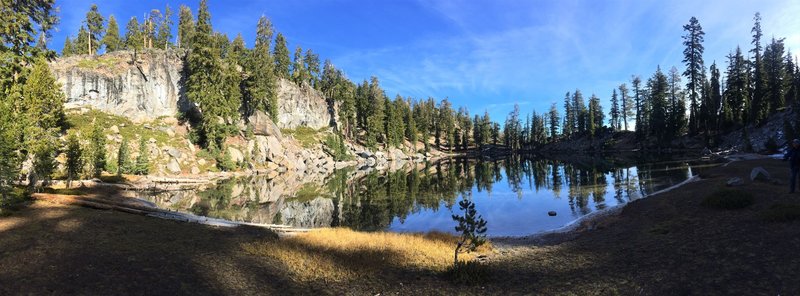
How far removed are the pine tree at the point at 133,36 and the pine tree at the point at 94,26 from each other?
6.09 metres

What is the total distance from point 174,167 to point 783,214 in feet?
218

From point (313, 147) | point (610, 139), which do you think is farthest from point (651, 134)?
point (313, 147)

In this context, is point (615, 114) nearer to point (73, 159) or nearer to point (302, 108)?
point (302, 108)

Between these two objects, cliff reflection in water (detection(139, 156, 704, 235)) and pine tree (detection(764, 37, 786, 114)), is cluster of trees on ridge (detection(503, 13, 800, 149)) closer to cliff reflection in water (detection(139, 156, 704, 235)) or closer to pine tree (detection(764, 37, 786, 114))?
pine tree (detection(764, 37, 786, 114))

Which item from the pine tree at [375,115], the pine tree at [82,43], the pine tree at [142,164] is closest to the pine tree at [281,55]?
the pine tree at [375,115]

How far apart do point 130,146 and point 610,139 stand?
124 m

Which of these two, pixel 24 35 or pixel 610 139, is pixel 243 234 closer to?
pixel 24 35

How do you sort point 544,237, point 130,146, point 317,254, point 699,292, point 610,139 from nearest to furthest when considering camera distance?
point 699,292 < point 317,254 < point 544,237 < point 130,146 < point 610,139

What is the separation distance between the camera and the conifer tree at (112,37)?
93.6 meters

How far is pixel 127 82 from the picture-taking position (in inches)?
2869

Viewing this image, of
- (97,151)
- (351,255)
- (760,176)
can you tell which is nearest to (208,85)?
(97,151)

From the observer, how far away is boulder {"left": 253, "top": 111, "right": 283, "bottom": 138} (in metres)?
81.8

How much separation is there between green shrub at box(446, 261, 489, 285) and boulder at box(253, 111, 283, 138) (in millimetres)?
77472

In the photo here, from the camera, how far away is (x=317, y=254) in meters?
13.5
